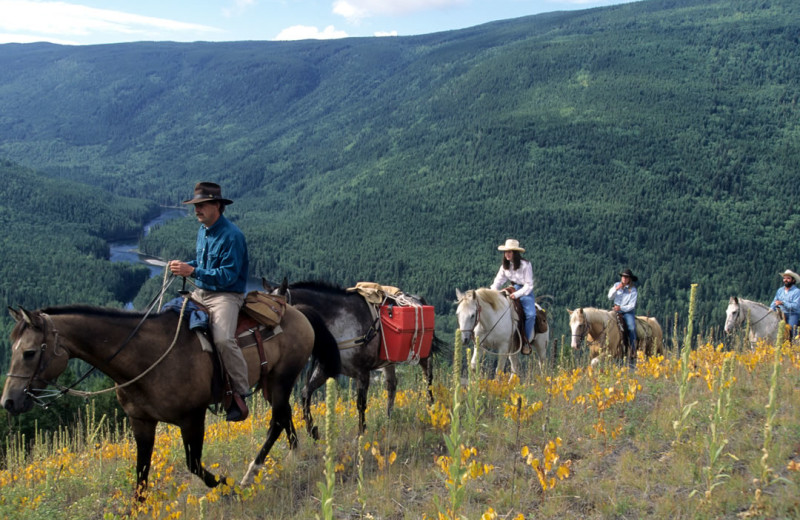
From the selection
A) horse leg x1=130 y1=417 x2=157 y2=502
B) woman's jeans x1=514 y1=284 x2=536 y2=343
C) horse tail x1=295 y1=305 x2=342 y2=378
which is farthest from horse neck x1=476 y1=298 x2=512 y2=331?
horse leg x1=130 y1=417 x2=157 y2=502

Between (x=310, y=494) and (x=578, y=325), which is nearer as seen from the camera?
(x=310, y=494)

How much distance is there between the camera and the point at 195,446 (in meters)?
6.41

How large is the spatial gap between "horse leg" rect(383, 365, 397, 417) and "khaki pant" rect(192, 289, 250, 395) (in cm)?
269

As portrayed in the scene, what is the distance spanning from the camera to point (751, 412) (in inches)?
270

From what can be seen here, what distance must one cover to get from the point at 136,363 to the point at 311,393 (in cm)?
289

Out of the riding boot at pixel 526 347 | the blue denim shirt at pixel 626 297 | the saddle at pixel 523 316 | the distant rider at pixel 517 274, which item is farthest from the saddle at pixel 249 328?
the blue denim shirt at pixel 626 297

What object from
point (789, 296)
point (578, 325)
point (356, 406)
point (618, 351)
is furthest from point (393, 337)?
point (789, 296)

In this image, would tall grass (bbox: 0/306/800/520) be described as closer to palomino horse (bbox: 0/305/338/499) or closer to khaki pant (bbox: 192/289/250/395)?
palomino horse (bbox: 0/305/338/499)

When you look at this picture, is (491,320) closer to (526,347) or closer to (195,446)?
(526,347)

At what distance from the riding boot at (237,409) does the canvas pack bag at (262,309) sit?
0.86 m

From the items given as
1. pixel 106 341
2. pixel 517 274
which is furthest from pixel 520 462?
pixel 517 274

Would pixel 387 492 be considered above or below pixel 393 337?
below

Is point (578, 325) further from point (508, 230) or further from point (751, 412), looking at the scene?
point (508, 230)

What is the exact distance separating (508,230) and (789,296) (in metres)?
184
